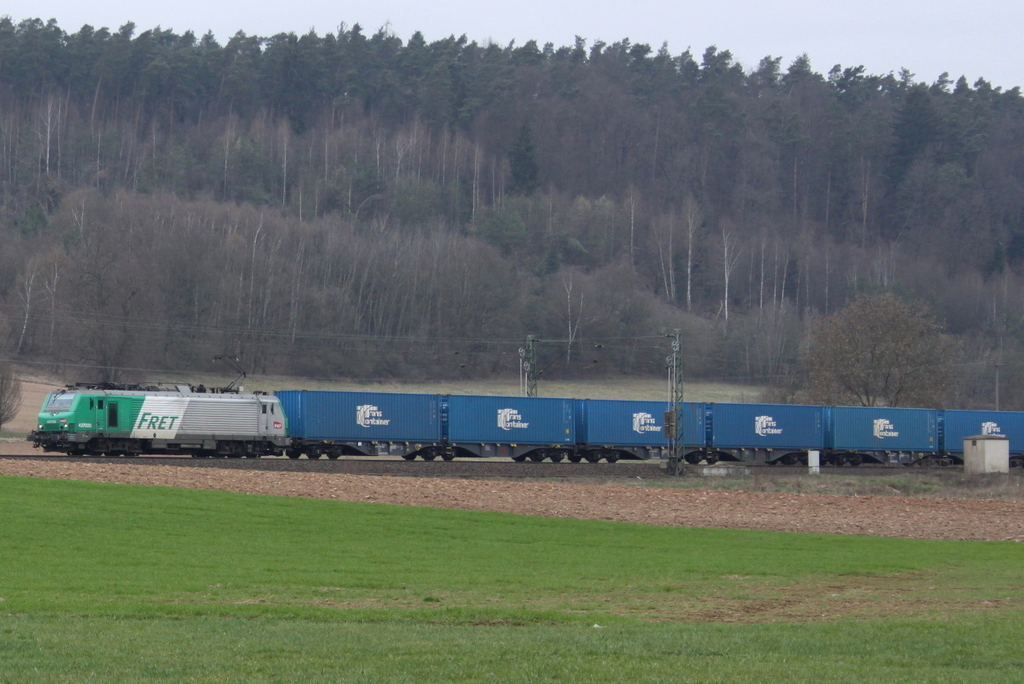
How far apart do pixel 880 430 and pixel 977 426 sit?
6817mm

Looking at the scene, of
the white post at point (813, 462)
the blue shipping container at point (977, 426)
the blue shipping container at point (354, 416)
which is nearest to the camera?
the blue shipping container at point (354, 416)

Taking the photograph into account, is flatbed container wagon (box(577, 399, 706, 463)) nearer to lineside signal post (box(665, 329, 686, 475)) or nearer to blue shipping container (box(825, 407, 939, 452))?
lineside signal post (box(665, 329, 686, 475))

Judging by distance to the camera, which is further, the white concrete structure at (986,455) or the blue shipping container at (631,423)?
the white concrete structure at (986,455)

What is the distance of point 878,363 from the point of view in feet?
241

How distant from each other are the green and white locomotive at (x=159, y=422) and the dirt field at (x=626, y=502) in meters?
8.37

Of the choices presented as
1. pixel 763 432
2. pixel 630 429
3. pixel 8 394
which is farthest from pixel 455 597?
pixel 8 394

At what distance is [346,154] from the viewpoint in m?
143

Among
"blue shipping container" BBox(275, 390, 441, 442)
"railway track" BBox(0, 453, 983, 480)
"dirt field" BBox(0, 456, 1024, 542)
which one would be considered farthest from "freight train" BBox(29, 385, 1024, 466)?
"dirt field" BBox(0, 456, 1024, 542)

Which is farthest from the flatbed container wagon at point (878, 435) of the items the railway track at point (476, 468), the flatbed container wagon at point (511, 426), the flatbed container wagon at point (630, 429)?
the flatbed container wagon at point (511, 426)

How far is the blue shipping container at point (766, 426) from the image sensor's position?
53.8 m

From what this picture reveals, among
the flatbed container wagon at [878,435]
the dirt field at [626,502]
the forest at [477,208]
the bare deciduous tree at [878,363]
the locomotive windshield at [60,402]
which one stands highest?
the forest at [477,208]

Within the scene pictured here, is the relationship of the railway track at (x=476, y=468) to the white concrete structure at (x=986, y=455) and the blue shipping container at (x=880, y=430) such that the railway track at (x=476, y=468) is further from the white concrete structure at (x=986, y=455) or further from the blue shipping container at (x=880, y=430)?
the white concrete structure at (x=986, y=455)

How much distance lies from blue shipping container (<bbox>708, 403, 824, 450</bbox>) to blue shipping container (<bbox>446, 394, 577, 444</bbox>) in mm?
7590

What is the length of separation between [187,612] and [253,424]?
1221 inches
